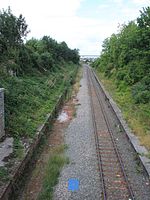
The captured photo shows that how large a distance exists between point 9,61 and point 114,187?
21.3 meters

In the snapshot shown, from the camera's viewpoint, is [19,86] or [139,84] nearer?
[19,86]

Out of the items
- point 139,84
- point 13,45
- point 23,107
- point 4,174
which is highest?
point 13,45

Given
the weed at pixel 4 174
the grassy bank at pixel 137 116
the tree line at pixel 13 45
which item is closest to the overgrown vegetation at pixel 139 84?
the grassy bank at pixel 137 116

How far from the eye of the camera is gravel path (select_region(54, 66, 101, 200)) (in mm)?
11609

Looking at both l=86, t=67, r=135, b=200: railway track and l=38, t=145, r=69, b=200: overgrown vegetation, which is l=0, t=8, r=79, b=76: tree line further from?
l=38, t=145, r=69, b=200: overgrown vegetation

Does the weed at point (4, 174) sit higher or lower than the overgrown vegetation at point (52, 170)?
higher

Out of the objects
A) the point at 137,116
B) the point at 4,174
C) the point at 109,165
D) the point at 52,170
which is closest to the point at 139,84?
the point at 137,116

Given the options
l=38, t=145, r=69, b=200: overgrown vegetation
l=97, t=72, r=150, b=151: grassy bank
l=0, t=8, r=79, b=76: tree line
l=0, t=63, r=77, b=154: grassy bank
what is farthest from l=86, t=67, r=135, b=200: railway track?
l=0, t=8, r=79, b=76: tree line

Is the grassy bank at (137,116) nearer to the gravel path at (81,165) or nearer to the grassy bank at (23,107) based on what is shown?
the gravel path at (81,165)

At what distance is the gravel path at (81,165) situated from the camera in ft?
38.1

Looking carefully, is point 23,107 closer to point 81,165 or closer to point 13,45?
point 81,165

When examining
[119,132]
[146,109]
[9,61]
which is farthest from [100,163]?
[9,61]

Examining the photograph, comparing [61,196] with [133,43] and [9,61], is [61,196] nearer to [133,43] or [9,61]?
[9,61]

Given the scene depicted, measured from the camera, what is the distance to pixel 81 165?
46.8 feet
